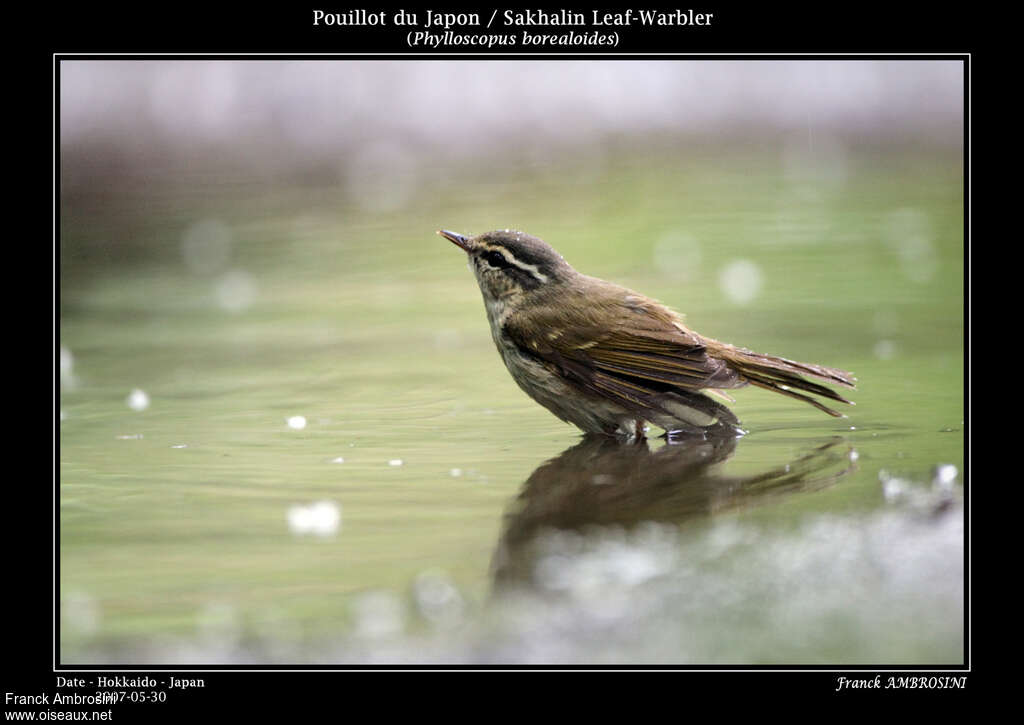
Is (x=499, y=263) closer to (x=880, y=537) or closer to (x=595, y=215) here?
(x=880, y=537)

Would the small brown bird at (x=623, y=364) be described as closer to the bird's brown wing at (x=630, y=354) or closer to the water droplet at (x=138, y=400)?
the bird's brown wing at (x=630, y=354)

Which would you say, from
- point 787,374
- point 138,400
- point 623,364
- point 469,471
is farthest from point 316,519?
point 138,400

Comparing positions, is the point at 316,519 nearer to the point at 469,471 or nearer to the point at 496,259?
the point at 469,471

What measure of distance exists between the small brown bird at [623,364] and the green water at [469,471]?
0.28 metres

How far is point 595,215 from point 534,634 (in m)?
10.3

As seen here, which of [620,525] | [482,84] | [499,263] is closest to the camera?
[620,525]

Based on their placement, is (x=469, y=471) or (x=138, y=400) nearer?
(x=469, y=471)

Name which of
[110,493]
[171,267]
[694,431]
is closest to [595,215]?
[171,267]

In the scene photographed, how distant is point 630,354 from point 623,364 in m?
0.07

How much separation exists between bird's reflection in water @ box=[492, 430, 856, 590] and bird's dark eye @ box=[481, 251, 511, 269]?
1.27m

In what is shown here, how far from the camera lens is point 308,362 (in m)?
8.78

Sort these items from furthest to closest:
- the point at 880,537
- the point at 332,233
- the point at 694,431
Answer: the point at 332,233 → the point at 694,431 → the point at 880,537

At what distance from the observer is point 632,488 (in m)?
5.74

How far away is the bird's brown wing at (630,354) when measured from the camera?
664 centimetres
